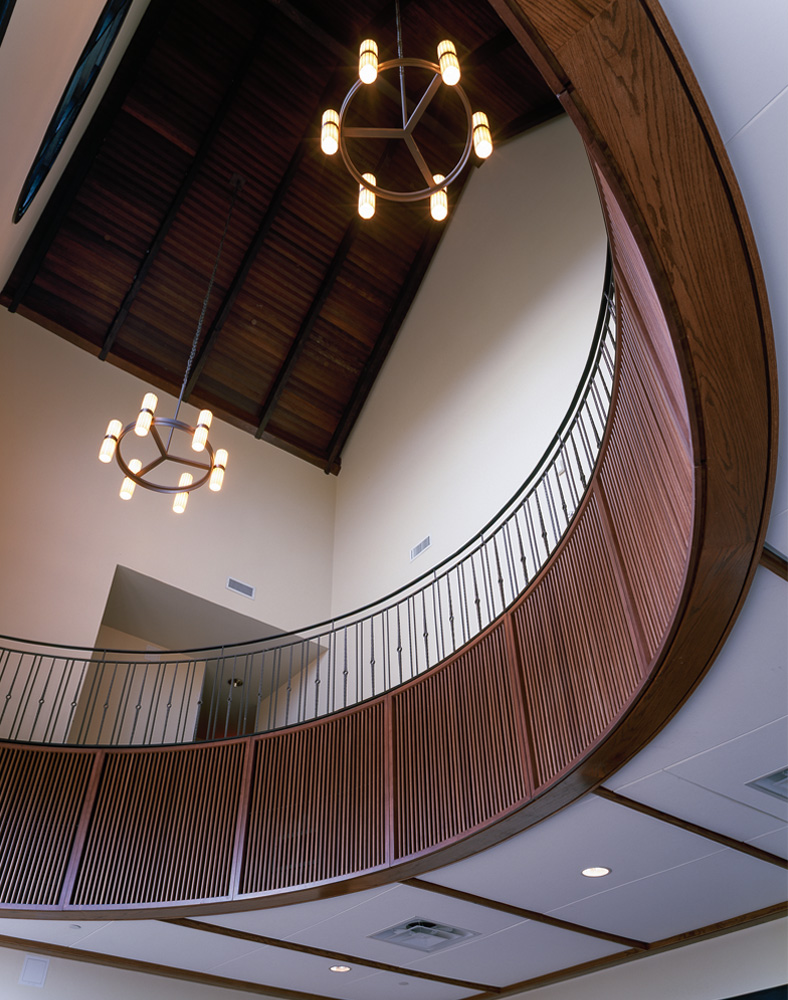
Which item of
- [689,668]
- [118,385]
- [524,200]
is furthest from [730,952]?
[118,385]

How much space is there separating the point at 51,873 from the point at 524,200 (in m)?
8.21

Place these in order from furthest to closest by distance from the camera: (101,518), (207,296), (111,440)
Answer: (207,296) < (101,518) < (111,440)

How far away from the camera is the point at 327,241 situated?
1039cm

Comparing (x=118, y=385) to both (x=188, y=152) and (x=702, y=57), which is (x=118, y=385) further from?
(x=702, y=57)

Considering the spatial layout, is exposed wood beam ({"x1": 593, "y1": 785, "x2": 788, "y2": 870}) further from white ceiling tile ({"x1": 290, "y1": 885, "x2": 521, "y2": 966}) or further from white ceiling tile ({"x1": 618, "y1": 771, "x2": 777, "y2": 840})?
white ceiling tile ({"x1": 290, "y1": 885, "x2": 521, "y2": 966})

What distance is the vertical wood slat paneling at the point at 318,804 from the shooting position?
531cm

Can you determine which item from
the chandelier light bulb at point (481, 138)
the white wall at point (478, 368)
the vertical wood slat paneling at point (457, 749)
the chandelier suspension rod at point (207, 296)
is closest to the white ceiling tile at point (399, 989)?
the vertical wood slat paneling at point (457, 749)

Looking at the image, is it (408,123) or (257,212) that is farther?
(257,212)

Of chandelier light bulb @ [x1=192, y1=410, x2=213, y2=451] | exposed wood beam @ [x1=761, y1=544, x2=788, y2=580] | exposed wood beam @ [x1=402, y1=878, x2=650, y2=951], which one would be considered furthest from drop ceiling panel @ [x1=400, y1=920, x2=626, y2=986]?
chandelier light bulb @ [x1=192, y1=410, x2=213, y2=451]

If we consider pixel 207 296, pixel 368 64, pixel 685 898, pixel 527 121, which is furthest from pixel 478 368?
pixel 685 898

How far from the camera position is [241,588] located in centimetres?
950

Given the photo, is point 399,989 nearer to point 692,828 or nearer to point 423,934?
point 423,934

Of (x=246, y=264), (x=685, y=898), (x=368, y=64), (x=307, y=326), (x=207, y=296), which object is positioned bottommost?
Result: (x=685, y=898)

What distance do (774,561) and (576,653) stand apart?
161 centimetres
